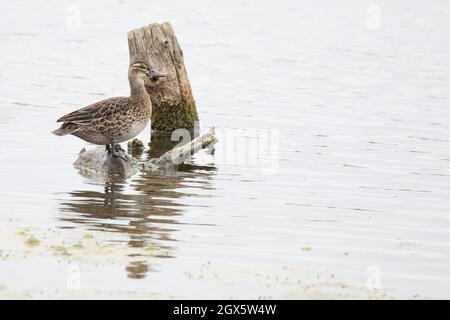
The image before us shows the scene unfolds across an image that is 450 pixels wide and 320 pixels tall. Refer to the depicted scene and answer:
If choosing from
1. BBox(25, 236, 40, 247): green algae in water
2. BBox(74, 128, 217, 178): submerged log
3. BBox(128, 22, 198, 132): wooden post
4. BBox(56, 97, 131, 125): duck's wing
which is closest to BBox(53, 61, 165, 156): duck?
BBox(56, 97, 131, 125): duck's wing

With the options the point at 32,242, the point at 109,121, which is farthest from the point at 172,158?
the point at 32,242

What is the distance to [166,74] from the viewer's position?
55.7ft

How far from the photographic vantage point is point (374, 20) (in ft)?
110

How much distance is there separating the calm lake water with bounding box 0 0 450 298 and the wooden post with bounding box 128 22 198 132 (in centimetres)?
60

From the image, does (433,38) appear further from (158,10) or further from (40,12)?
(40,12)

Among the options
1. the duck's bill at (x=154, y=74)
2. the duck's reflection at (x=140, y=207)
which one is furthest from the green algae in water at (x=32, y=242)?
the duck's bill at (x=154, y=74)

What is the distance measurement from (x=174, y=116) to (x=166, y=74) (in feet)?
3.23

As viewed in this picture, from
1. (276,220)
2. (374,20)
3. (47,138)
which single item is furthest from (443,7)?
(276,220)

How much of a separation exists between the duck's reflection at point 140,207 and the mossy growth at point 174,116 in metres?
2.40

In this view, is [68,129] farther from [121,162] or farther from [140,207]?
[140,207]

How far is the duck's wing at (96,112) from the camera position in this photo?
46.5 ft

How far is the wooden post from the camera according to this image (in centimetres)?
1684
